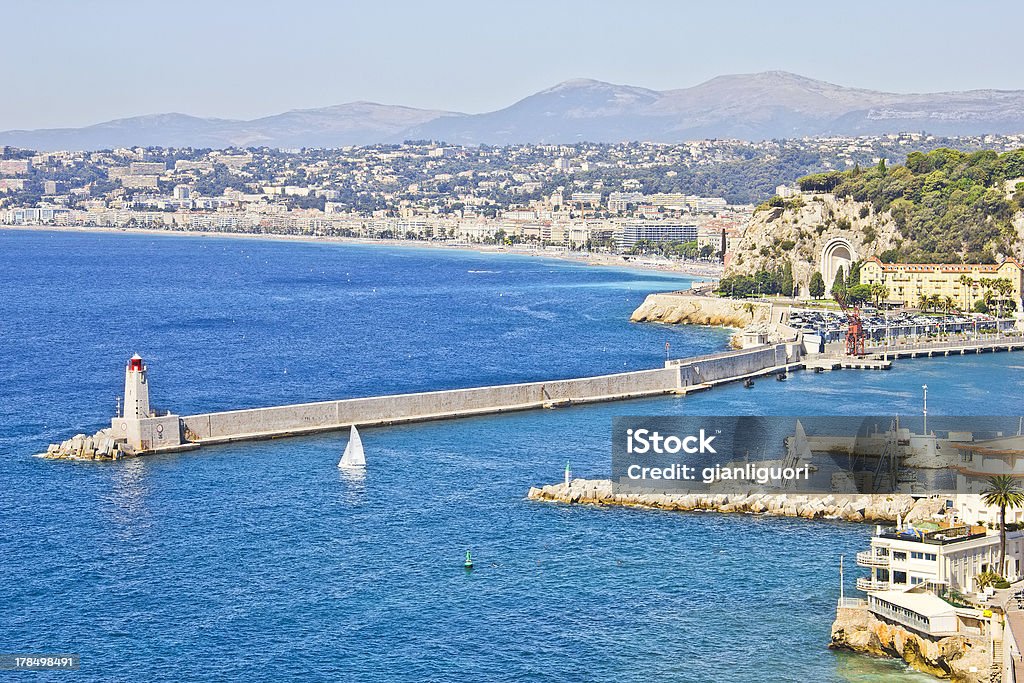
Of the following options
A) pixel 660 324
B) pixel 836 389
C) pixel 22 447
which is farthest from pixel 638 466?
pixel 660 324

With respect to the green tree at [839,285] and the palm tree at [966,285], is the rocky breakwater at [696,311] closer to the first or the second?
the green tree at [839,285]

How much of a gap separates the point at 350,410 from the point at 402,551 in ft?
48.7

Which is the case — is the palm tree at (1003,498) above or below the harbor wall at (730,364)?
above

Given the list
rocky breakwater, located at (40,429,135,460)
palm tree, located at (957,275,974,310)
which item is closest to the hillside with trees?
palm tree, located at (957,275,974,310)

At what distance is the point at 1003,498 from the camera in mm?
26703

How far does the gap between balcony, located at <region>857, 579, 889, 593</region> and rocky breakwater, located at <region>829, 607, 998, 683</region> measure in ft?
1.50

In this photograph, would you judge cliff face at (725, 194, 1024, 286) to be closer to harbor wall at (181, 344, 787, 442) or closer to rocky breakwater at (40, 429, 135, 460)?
harbor wall at (181, 344, 787, 442)

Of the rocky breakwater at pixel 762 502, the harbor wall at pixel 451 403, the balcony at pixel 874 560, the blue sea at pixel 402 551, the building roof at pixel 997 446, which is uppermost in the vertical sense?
the building roof at pixel 997 446

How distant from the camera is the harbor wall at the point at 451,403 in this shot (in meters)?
44.2

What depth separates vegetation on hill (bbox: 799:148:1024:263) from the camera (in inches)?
3905

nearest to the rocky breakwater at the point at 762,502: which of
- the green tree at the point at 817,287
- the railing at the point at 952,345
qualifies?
the railing at the point at 952,345

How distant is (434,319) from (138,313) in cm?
1901

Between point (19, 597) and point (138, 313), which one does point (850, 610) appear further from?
point (138, 313)

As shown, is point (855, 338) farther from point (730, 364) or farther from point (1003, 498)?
point (1003, 498)
